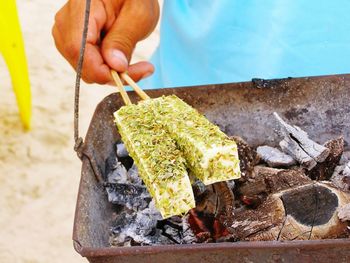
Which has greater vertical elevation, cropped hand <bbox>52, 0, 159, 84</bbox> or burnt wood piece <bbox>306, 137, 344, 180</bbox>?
cropped hand <bbox>52, 0, 159, 84</bbox>

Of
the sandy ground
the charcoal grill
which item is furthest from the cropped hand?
the sandy ground

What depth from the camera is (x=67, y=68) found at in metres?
4.76

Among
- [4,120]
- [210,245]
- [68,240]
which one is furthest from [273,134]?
[4,120]

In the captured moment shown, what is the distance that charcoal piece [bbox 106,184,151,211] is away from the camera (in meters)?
1.94

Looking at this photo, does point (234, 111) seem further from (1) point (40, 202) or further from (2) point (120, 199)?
(1) point (40, 202)

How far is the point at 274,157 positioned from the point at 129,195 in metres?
0.52

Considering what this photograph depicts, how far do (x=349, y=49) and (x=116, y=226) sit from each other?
1150mm

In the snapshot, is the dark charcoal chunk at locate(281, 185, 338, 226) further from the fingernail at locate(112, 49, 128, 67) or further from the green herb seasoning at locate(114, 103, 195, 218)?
the fingernail at locate(112, 49, 128, 67)

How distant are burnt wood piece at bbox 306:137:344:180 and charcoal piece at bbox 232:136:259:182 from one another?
0.19 m

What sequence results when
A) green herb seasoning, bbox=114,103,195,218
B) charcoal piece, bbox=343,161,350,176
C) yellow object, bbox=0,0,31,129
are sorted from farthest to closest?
yellow object, bbox=0,0,31,129 → charcoal piece, bbox=343,161,350,176 → green herb seasoning, bbox=114,103,195,218

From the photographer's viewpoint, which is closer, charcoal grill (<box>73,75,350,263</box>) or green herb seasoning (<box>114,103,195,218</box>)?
green herb seasoning (<box>114,103,195,218</box>)

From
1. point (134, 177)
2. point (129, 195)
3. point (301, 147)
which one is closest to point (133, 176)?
point (134, 177)

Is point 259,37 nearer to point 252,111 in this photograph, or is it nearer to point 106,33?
point 252,111

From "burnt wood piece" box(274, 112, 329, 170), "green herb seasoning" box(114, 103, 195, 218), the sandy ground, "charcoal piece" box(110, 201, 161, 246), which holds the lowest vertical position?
the sandy ground
